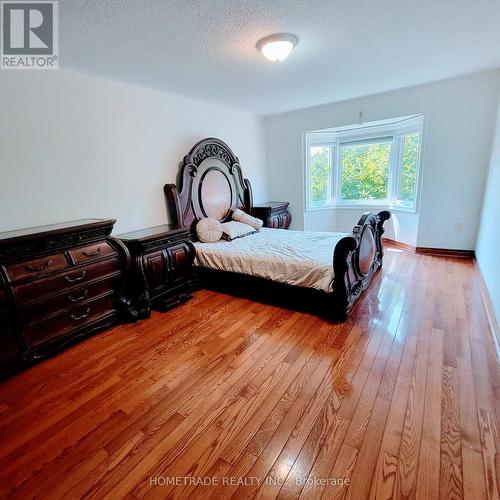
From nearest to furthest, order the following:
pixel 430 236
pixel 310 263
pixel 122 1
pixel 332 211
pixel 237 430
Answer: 1. pixel 237 430
2. pixel 122 1
3. pixel 310 263
4. pixel 430 236
5. pixel 332 211

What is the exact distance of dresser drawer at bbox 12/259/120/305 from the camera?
6.35 feet

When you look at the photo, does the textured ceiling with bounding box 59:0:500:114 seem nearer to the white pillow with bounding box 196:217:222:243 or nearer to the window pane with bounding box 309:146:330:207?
the white pillow with bounding box 196:217:222:243

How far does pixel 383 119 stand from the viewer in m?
4.16

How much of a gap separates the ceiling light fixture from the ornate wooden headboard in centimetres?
165

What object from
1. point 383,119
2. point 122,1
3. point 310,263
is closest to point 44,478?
point 310,263

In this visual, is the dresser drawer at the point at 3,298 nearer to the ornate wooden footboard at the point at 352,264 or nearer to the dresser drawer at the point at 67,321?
the dresser drawer at the point at 67,321

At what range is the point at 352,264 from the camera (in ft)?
8.57

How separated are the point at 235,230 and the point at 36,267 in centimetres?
222

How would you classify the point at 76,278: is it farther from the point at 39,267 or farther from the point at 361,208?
the point at 361,208

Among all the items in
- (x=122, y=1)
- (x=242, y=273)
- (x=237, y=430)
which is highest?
(x=122, y=1)

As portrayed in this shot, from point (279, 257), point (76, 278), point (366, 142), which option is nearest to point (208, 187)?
point (279, 257)

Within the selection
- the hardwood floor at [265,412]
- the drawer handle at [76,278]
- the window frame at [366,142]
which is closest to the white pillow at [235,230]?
the hardwood floor at [265,412]

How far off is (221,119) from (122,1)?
2646 mm

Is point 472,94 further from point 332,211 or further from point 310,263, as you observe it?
point 310,263
